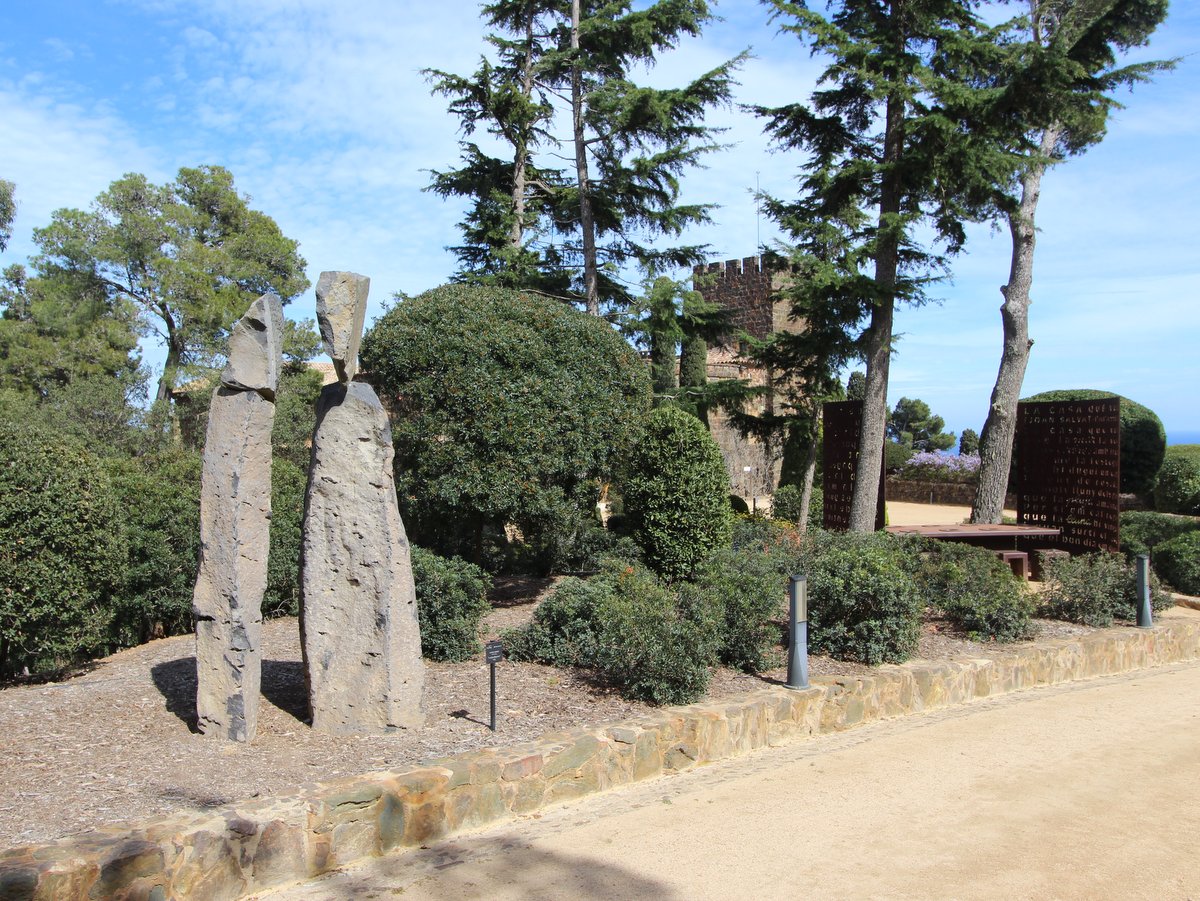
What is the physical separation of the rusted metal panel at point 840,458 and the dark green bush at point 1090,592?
4.05 meters

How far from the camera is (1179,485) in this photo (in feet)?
71.1

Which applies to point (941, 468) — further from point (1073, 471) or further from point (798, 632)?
point (798, 632)

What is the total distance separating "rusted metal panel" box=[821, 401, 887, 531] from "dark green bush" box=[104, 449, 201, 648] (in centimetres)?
956

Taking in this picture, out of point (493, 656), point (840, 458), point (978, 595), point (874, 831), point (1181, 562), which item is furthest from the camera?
point (840, 458)

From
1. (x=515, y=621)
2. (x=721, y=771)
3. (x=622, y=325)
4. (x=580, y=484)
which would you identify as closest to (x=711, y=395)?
(x=622, y=325)

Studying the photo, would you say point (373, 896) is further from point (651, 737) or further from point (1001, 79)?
point (1001, 79)

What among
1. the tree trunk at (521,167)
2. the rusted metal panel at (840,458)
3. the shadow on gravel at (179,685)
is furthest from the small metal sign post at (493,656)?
the tree trunk at (521,167)

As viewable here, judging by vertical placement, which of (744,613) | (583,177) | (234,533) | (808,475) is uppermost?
(583,177)

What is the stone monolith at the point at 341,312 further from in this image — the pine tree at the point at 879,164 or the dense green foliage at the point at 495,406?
the pine tree at the point at 879,164

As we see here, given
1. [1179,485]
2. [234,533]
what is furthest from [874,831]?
[1179,485]

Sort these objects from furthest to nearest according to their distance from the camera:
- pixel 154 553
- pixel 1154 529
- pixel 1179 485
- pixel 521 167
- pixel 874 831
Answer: pixel 1179 485
pixel 1154 529
pixel 521 167
pixel 154 553
pixel 874 831

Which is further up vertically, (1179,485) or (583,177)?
(583,177)

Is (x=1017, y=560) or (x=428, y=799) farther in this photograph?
(x=1017, y=560)

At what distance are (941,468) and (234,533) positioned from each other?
91.3 ft
